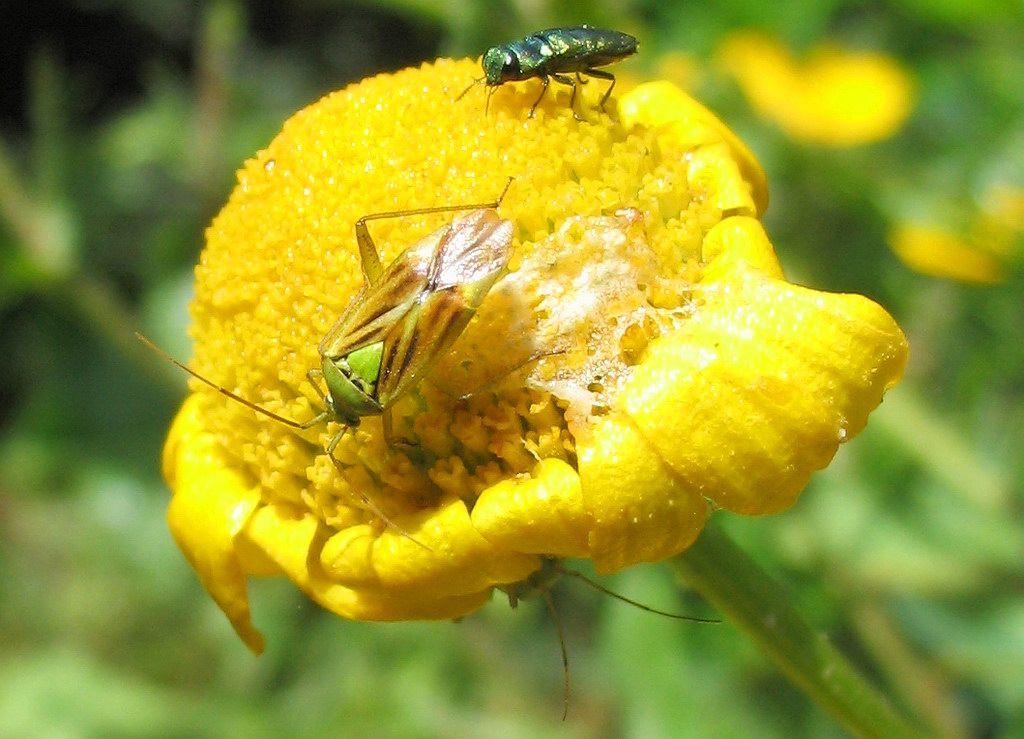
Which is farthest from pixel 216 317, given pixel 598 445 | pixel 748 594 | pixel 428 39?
pixel 428 39

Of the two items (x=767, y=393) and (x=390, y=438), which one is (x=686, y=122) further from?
(x=390, y=438)

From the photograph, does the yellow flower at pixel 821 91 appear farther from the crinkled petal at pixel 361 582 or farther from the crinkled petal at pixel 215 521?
the crinkled petal at pixel 361 582

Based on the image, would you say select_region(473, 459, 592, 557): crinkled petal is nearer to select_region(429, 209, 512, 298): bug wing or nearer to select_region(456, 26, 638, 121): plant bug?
select_region(429, 209, 512, 298): bug wing

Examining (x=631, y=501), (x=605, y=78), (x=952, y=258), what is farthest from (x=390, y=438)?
(x=952, y=258)

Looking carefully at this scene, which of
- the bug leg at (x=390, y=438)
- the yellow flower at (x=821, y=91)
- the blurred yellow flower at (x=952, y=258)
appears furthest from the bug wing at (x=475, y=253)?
the yellow flower at (x=821, y=91)

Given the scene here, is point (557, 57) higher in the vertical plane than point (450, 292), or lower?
higher

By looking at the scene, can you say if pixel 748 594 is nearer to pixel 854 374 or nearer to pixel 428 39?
pixel 854 374

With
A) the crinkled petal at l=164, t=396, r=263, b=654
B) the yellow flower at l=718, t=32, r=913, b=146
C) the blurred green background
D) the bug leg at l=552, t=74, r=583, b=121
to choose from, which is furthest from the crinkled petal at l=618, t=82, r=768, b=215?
the yellow flower at l=718, t=32, r=913, b=146
